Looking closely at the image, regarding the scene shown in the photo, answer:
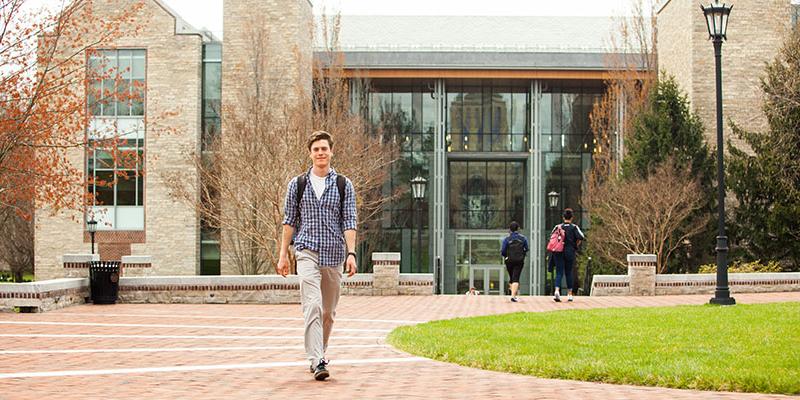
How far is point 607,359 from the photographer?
9180 millimetres

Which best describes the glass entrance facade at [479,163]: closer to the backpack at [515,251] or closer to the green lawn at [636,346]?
the backpack at [515,251]

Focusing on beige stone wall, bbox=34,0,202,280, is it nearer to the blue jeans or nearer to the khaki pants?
the blue jeans

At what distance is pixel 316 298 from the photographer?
800 centimetres

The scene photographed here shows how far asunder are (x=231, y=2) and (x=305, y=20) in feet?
10.2

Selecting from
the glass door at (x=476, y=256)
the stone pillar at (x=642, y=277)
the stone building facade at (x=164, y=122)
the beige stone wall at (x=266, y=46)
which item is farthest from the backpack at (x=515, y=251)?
the glass door at (x=476, y=256)

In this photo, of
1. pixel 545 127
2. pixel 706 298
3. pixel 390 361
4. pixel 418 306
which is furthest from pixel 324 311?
pixel 545 127

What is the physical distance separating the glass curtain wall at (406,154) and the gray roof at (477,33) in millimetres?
2166

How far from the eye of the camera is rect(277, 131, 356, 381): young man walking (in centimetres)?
808

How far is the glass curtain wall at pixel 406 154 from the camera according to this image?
45.9 metres

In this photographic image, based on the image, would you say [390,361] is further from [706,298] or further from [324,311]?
[706,298]

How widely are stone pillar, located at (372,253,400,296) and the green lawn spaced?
25.2 ft

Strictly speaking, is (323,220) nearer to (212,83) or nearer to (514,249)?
(514,249)

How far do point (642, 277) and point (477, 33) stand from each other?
1139 inches

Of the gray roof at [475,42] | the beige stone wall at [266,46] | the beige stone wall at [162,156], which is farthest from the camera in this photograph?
the gray roof at [475,42]
